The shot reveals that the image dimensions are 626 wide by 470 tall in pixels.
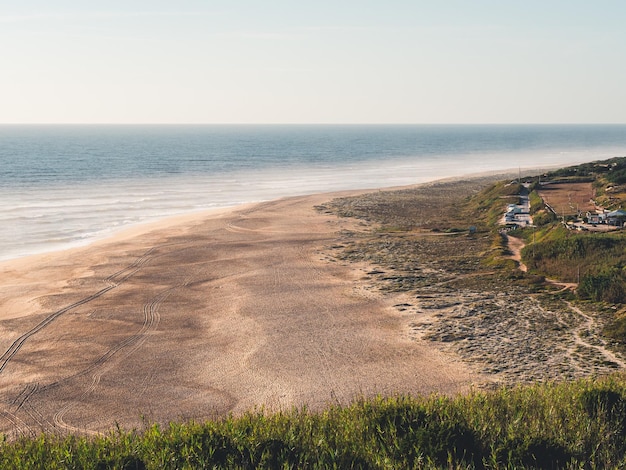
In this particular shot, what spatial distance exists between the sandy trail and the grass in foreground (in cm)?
172

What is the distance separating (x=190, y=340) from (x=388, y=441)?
611 inches

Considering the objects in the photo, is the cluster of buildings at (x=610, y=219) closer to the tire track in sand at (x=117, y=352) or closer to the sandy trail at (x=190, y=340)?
the sandy trail at (x=190, y=340)

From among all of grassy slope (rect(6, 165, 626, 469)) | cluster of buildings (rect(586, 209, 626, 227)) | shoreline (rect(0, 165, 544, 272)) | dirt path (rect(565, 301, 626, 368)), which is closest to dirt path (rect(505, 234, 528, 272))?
cluster of buildings (rect(586, 209, 626, 227))

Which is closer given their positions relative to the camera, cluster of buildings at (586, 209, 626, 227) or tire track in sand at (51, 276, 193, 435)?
tire track in sand at (51, 276, 193, 435)

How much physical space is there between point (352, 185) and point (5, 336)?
6748 centimetres

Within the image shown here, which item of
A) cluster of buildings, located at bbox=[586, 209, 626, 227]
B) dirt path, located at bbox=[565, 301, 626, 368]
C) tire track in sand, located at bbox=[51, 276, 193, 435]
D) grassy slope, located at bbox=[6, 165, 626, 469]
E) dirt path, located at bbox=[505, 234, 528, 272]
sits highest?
cluster of buildings, located at bbox=[586, 209, 626, 227]

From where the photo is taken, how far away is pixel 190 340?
27500 mm

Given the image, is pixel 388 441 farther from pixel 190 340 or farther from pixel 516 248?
pixel 516 248

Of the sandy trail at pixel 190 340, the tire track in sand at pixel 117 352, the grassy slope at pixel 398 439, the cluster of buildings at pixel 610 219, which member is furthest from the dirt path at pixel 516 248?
the grassy slope at pixel 398 439

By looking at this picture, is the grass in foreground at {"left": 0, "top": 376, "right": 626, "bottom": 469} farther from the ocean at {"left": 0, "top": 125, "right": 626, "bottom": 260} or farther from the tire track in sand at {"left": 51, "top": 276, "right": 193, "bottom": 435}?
the ocean at {"left": 0, "top": 125, "right": 626, "bottom": 260}

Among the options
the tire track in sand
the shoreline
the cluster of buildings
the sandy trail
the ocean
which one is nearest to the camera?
the tire track in sand

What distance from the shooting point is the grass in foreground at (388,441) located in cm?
1277

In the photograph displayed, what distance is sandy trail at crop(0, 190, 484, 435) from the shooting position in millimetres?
21609

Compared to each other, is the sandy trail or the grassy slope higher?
the grassy slope
